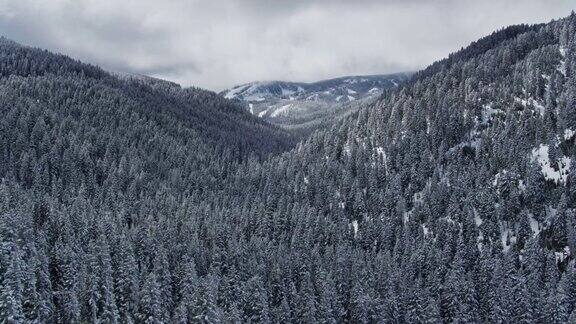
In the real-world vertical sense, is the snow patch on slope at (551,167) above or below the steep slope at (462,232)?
above

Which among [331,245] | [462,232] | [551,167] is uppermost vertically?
[551,167]

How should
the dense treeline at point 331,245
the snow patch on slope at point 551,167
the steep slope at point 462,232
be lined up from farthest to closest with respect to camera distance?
1. the snow patch on slope at point 551,167
2. the steep slope at point 462,232
3. the dense treeline at point 331,245

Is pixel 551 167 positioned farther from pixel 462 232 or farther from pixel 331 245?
pixel 331 245

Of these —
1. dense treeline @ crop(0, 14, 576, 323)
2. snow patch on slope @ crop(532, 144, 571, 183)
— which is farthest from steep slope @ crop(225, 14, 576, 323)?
dense treeline @ crop(0, 14, 576, 323)

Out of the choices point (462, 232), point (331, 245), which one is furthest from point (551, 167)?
point (331, 245)

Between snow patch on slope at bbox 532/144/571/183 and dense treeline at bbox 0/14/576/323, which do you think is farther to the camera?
snow patch on slope at bbox 532/144/571/183

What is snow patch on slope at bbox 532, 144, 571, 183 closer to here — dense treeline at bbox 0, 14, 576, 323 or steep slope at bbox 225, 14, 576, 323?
steep slope at bbox 225, 14, 576, 323

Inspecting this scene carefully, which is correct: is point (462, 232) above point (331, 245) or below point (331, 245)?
above


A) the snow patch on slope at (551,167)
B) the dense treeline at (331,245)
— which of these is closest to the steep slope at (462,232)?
the snow patch on slope at (551,167)

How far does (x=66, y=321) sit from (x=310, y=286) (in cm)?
5111

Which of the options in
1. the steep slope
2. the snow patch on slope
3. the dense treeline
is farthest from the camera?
the snow patch on slope

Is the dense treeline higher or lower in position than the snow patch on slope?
lower

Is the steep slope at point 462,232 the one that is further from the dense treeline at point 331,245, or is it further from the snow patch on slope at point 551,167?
the dense treeline at point 331,245

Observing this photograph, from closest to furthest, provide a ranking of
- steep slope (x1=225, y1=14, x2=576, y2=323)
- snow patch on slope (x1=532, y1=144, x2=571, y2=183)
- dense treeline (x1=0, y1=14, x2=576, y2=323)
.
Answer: dense treeline (x1=0, y1=14, x2=576, y2=323), steep slope (x1=225, y1=14, x2=576, y2=323), snow patch on slope (x1=532, y1=144, x2=571, y2=183)
